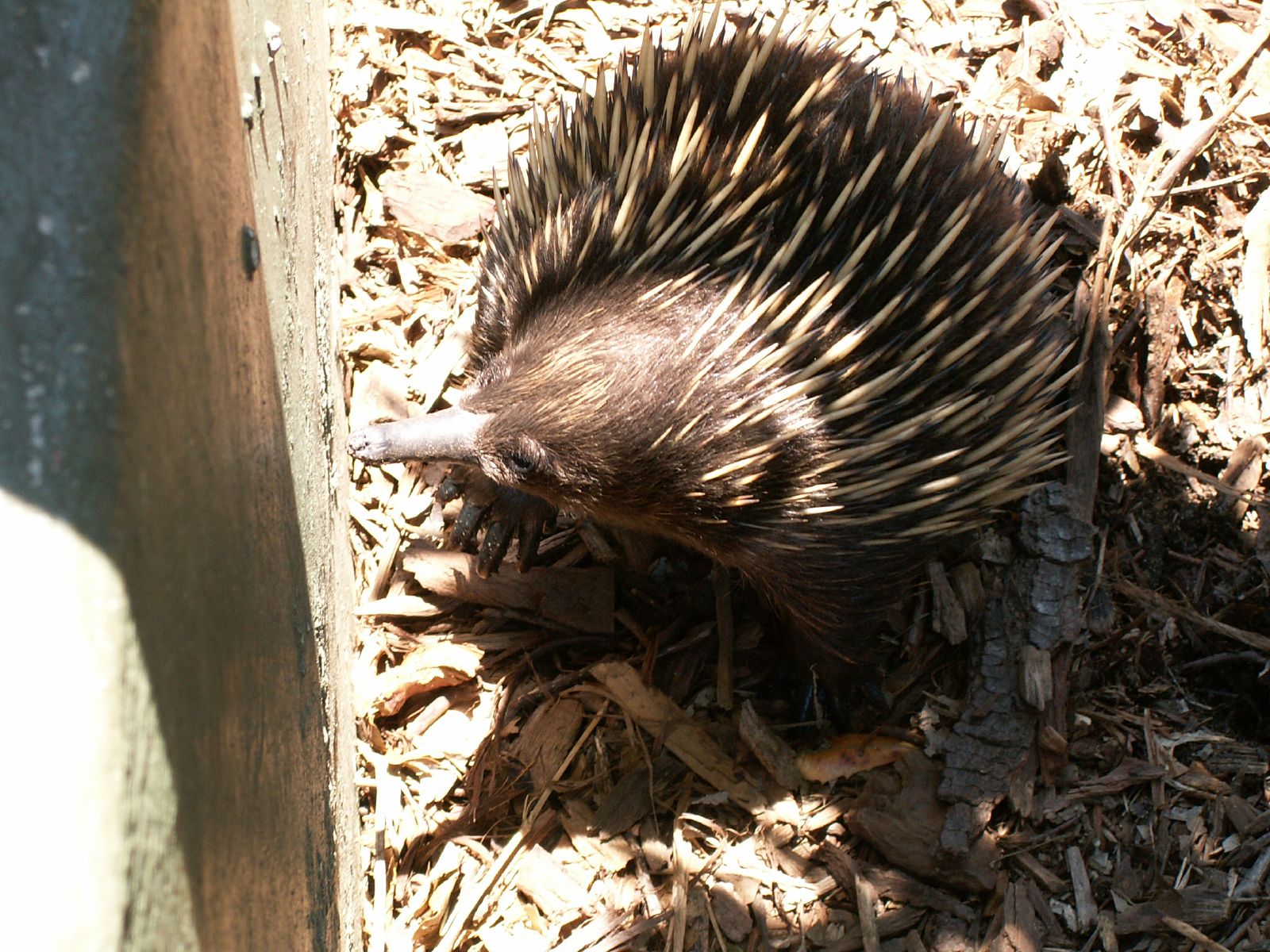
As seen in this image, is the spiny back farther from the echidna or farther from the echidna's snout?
the echidna's snout

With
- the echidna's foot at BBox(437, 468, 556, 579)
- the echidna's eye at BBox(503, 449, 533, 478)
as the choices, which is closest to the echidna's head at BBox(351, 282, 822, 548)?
the echidna's eye at BBox(503, 449, 533, 478)

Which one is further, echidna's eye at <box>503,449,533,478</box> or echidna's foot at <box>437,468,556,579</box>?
echidna's foot at <box>437,468,556,579</box>

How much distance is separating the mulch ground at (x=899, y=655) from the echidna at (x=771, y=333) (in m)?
0.51

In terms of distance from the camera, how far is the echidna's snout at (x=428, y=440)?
110 inches

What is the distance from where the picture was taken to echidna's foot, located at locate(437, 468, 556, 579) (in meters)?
3.49

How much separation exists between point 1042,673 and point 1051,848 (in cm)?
49

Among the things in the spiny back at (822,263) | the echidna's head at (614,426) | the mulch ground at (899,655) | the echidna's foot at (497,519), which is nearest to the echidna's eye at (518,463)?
the echidna's head at (614,426)

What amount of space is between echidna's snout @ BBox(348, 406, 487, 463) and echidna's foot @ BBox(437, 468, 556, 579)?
646 millimetres

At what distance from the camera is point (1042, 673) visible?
3312 mm

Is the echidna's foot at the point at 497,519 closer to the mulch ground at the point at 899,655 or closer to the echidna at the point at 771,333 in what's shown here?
the mulch ground at the point at 899,655

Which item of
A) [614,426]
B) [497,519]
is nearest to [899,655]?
[497,519]

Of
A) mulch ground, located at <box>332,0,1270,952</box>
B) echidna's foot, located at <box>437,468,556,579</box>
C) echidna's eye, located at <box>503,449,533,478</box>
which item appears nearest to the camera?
echidna's eye, located at <box>503,449,533,478</box>

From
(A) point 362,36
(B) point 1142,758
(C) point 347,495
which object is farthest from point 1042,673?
(A) point 362,36

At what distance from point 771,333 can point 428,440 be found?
0.87 m
